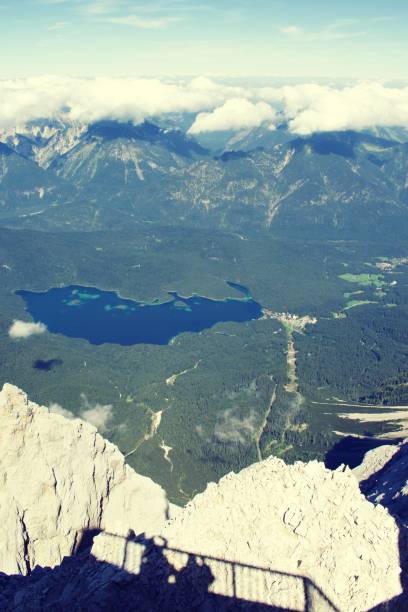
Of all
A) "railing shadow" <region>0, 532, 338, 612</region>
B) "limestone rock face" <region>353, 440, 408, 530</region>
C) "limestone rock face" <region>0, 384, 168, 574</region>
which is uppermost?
"railing shadow" <region>0, 532, 338, 612</region>

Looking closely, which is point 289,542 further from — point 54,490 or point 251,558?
point 54,490

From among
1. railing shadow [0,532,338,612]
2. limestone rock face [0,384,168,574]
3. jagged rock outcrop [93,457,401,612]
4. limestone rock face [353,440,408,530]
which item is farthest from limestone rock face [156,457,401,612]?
limestone rock face [0,384,168,574]

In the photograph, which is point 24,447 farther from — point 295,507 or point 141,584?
point 295,507

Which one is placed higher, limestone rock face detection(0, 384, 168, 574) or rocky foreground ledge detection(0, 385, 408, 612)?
rocky foreground ledge detection(0, 385, 408, 612)

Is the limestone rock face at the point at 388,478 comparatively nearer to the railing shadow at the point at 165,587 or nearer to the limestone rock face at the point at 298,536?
the limestone rock face at the point at 298,536

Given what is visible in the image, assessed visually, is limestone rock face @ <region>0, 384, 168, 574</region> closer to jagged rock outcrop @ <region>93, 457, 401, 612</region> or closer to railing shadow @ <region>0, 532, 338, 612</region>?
railing shadow @ <region>0, 532, 338, 612</region>

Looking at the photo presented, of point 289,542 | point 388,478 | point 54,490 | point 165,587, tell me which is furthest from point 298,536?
point 388,478

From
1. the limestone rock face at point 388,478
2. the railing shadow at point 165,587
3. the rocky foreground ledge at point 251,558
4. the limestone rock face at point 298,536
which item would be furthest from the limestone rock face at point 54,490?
the limestone rock face at point 388,478
